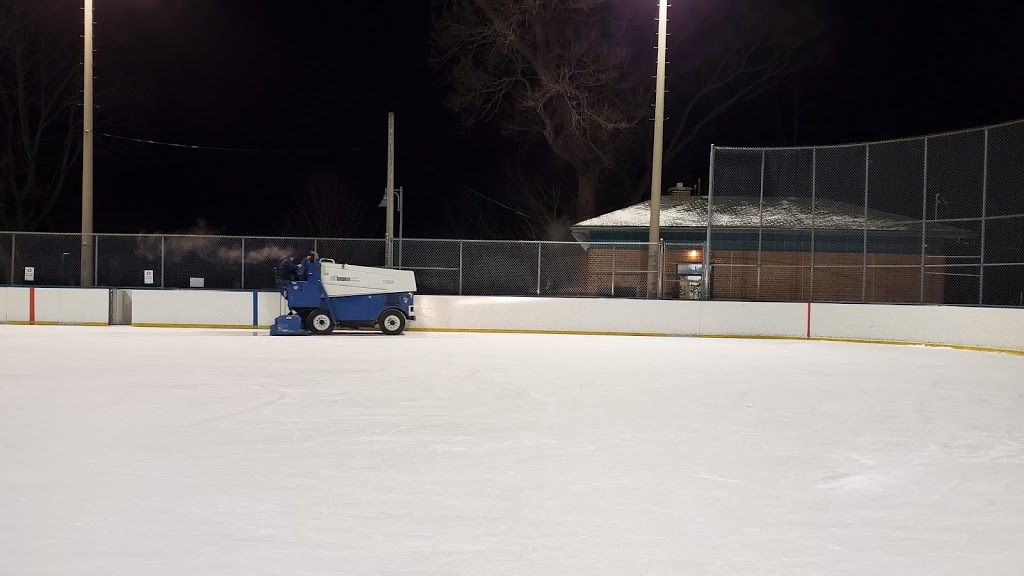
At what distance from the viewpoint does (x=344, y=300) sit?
19.3 metres

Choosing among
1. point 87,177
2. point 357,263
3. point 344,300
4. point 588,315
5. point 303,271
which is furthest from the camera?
point 357,263

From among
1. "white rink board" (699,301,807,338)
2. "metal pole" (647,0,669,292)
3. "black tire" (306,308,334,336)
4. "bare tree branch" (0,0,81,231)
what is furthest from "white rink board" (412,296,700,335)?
"bare tree branch" (0,0,81,231)

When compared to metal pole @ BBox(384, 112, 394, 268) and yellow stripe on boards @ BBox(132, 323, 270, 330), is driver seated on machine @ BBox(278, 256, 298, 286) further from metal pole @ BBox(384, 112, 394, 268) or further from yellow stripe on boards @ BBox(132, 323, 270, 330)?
metal pole @ BBox(384, 112, 394, 268)

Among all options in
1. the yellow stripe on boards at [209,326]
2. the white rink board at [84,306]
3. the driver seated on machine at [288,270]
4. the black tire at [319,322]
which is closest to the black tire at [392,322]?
the black tire at [319,322]

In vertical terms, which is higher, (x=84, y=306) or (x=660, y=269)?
(x=660, y=269)

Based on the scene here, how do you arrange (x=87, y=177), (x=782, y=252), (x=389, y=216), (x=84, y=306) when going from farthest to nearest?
(x=782, y=252)
(x=389, y=216)
(x=87, y=177)
(x=84, y=306)

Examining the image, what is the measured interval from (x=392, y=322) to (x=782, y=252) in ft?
48.2

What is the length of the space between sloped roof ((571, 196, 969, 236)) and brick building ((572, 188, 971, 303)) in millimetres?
37

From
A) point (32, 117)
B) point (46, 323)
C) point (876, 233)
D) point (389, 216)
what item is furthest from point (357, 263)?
point (32, 117)

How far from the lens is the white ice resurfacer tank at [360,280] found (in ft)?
62.5

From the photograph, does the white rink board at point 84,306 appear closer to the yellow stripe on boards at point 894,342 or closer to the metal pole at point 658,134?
the metal pole at point 658,134

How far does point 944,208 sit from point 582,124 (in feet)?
44.0

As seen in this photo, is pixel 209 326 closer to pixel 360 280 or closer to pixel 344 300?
pixel 344 300

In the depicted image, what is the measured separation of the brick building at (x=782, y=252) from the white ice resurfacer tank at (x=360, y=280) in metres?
6.50
